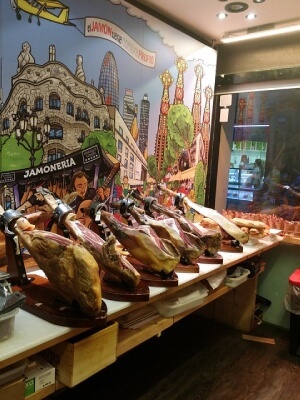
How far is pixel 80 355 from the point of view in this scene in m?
1.47

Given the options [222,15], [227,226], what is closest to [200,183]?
[227,226]

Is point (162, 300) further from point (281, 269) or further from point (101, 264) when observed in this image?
point (281, 269)

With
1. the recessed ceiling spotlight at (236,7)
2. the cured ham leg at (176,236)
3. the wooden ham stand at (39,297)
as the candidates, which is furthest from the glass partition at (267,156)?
the wooden ham stand at (39,297)

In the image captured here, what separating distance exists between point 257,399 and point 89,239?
1.63 meters

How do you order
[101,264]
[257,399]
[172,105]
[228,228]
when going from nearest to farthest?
[101,264], [257,399], [228,228], [172,105]

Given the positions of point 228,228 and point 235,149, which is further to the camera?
point 235,149

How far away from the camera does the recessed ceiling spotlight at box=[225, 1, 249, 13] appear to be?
272 cm

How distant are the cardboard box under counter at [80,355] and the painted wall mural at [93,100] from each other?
3.06ft

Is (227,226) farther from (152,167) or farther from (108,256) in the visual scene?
(108,256)

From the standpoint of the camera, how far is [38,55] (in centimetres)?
210

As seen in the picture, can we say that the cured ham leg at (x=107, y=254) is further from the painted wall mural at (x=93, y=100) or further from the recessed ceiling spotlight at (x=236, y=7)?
the recessed ceiling spotlight at (x=236, y=7)

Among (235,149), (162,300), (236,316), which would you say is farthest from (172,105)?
(236,316)

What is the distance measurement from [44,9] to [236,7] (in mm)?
1471

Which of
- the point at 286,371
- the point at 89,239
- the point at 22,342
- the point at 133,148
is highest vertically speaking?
the point at 133,148
